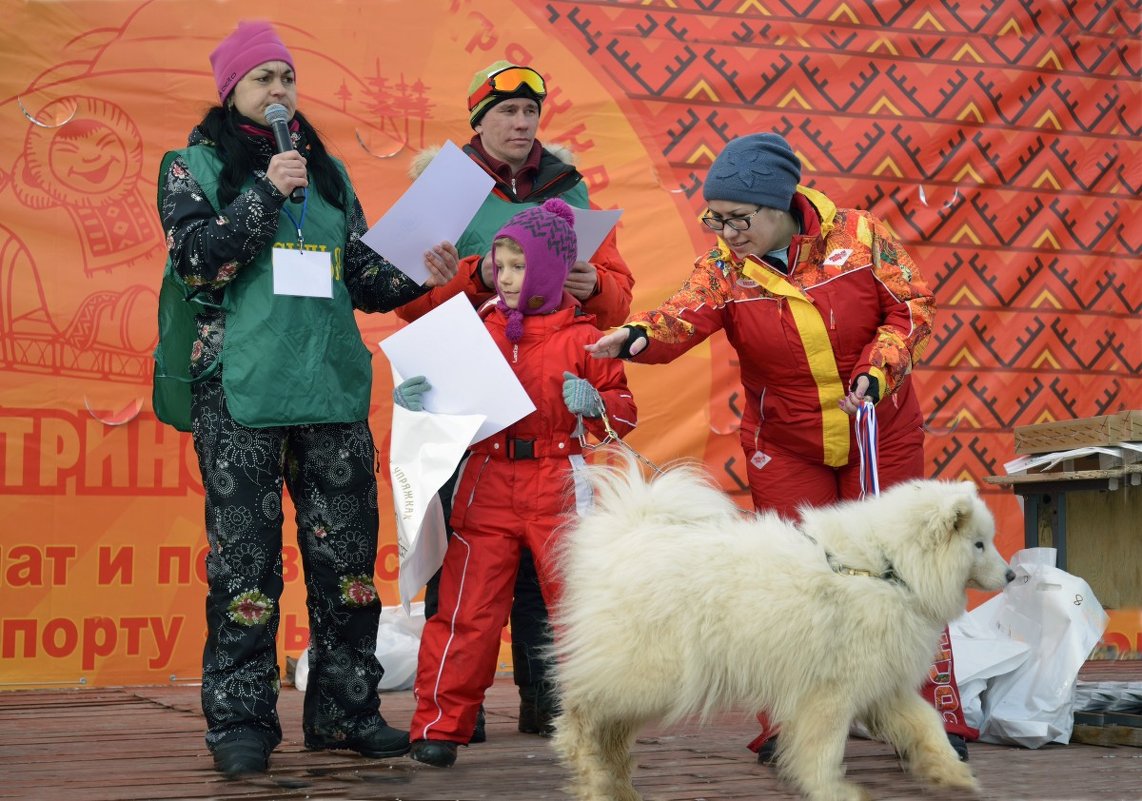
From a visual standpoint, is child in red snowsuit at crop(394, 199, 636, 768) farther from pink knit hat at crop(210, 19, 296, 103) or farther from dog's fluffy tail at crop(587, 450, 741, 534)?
pink knit hat at crop(210, 19, 296, 103)

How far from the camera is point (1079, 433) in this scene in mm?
4059

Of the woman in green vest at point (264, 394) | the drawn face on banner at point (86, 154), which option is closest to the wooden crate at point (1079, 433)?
the woman in green vest at point (264, 394)

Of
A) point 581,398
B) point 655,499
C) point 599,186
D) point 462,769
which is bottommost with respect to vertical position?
point 462,769

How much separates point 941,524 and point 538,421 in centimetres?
106

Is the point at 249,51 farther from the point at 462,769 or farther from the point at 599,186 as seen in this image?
the point at 599,186

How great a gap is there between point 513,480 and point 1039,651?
5.88ft

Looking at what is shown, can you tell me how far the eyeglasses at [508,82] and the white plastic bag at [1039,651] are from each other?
2013 millimetres

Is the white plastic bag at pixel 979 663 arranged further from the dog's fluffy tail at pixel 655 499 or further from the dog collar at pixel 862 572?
the dog's fluffy tail at pixel 655 499

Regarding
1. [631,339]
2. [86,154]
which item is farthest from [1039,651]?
[86,154]

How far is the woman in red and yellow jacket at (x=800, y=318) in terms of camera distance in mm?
3283

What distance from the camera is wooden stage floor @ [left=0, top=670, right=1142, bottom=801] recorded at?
291cm

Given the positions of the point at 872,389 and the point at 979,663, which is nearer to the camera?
the point at 872,389

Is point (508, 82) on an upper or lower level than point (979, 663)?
upper

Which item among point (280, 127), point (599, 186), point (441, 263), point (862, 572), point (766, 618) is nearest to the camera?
point (766, 618)
